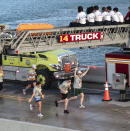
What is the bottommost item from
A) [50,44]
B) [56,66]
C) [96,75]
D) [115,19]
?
[96,75]

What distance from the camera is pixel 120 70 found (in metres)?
20.9

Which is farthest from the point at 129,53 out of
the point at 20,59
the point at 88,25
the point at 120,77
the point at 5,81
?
the point at 5,81

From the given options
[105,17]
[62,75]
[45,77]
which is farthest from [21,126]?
[105,17]

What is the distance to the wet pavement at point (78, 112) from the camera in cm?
1694

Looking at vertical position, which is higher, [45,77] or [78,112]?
[45,77]

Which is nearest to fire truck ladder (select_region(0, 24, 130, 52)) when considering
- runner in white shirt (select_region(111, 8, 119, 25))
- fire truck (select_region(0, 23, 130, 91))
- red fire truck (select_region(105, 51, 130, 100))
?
fire truck (select_region(0, 23, 130, 91))

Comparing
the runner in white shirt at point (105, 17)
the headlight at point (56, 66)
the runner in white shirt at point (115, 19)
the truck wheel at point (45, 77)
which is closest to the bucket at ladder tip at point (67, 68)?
the headlight at point (56, 66)

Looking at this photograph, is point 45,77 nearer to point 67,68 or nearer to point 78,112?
point 67,68

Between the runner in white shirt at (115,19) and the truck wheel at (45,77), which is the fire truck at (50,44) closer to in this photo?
the truck wheel at (45,77)

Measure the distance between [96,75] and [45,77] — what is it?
322cm

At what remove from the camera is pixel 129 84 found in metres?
20.6

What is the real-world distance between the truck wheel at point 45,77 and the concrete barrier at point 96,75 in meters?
2.88

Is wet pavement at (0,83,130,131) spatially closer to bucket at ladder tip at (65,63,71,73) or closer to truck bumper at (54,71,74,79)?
truck bumper at (54,71,74,79)

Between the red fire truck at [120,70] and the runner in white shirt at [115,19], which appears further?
the runner in white shirt at [115,19]
